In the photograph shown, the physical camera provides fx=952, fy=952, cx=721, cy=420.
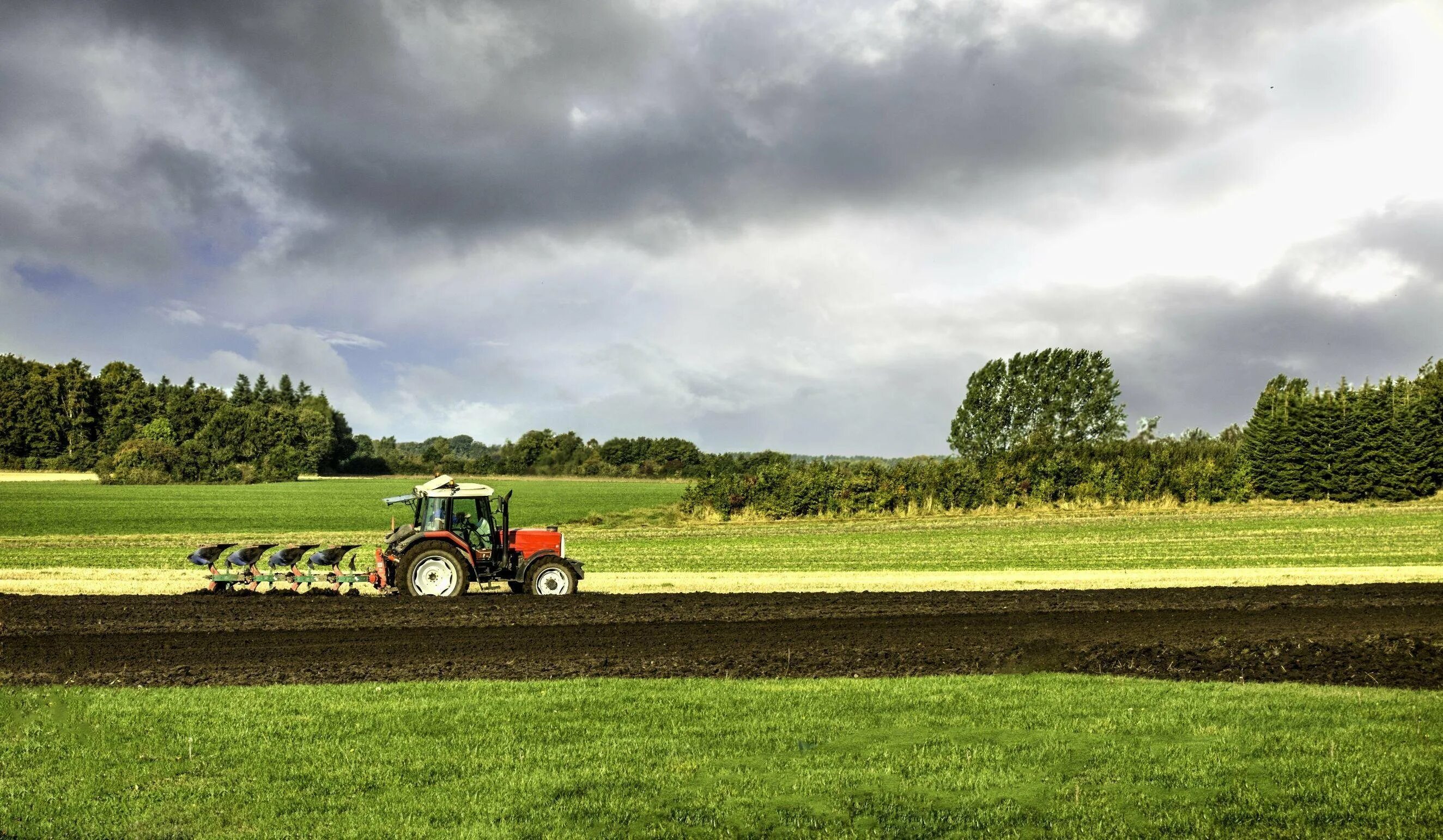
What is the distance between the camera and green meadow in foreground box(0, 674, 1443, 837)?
634 cm

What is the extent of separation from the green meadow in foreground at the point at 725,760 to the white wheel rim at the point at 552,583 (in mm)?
8238

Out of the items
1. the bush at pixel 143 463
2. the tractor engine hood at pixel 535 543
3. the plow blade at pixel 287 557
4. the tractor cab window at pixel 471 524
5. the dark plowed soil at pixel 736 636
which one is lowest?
the dark plowed soil at pixel 736 636

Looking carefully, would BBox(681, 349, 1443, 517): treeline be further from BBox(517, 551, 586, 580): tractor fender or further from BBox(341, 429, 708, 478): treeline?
BBox(341, 429, 708, 478): treeline

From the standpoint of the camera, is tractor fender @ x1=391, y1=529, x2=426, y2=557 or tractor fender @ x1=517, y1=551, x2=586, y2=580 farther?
tractor fender @ x1=517, y1=551, x2=586, y2=580

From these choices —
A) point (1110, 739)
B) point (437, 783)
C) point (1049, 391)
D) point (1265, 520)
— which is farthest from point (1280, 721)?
point (1049, 391)

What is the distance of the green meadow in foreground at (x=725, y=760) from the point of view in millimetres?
6336

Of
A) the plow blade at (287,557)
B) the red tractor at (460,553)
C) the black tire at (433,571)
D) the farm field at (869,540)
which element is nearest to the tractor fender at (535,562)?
the red tractor at (460,553)

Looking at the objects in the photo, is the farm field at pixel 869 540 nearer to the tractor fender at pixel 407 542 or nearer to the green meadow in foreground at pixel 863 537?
the green meadow in foreground at pixel 863 537

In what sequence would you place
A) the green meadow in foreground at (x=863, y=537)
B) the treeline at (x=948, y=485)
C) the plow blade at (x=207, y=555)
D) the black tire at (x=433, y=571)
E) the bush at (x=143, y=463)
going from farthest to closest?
the bush at (x=143, y=463)
the treeline at (x=948, y=485)
the green meadow in foreground at (x=863, y=537)
the plow blade at (x=207, y=555)
the black tire at (x=433, y=571)

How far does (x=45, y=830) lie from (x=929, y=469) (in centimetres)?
4236

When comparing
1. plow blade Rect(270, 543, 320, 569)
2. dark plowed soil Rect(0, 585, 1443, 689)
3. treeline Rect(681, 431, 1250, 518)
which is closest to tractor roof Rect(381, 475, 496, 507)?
dark plowed soil Rect(0, 585, 1443, 689)

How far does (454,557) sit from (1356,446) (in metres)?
45.7

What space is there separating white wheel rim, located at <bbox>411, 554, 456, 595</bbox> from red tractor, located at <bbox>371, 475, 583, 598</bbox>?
1 cm

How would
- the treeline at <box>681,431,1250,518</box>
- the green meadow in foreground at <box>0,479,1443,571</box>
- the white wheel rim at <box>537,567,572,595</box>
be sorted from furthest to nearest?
the treeline at <box>681,431,1250,518</box>, the green meadow in foreground at <box>0,479,1443,571</box>, the white wheel rim at <box>537,567,572,595</box>
